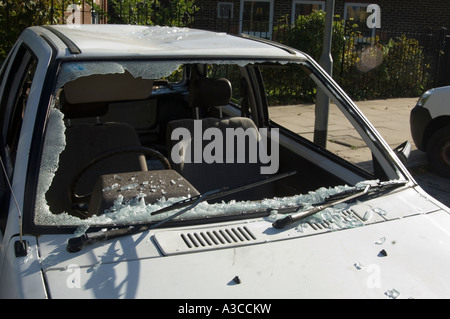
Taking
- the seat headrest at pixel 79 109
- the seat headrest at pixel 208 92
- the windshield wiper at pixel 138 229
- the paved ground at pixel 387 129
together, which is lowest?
the paved ground at pixel 387 129

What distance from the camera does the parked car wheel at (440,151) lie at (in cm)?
709

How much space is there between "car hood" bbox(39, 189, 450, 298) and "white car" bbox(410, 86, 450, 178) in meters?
5.01

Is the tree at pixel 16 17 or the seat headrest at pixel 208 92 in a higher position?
the tree at pixel 16 17

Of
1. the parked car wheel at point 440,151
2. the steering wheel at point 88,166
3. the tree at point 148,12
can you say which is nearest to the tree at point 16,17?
the tree at point 148,12

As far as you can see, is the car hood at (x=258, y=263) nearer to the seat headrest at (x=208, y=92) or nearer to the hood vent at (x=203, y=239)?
the hood vent at (x=203, y=239)

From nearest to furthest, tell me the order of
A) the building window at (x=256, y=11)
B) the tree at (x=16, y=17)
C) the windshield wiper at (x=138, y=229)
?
1. the windshield wiper at (x=138, y=229)
2. the tree at (x=16, y=17)
3. the building window at (x=256, y=11)

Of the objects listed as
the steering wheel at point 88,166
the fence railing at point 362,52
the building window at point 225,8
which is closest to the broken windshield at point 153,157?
the steering wheel at point 88,166

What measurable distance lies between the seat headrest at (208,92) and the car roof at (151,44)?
1.06 ft

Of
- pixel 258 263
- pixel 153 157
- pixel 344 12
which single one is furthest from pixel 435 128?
pixel 344 12

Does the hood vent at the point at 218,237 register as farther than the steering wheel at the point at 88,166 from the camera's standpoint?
No

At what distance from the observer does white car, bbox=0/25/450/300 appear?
2.00m

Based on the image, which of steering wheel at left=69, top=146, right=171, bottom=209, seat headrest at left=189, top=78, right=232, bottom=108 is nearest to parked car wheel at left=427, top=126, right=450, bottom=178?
seat headrest at left=189, top=78, right=232, bottom=108

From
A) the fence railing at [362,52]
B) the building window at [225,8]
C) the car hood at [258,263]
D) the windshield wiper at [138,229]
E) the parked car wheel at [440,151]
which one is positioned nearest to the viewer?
the car hood at [258,263]
